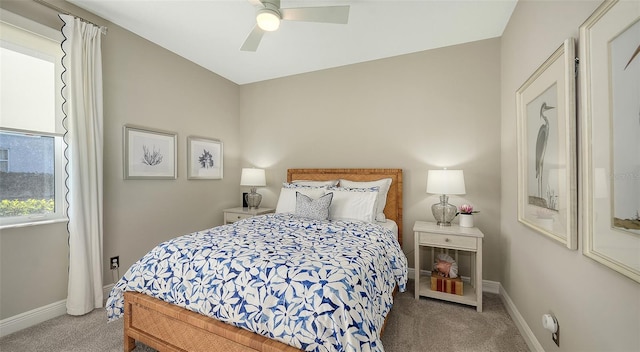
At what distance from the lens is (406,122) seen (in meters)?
3.11

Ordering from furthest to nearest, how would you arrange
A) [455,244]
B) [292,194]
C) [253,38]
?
A: [292,194] < [455,244] < [253,38]

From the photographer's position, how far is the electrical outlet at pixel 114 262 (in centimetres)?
257

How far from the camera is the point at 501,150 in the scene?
2.66 m

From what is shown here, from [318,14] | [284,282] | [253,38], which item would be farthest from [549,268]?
[253,38]

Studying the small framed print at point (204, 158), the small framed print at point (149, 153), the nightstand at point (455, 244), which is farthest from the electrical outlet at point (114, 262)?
the nightstand at point (455, 244)

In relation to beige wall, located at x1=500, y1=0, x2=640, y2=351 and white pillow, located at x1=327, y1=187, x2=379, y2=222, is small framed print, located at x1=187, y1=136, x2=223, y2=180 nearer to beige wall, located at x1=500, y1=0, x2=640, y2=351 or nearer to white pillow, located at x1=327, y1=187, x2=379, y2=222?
white pillow, located at x1=327, y1=187, x2=379, y2=222

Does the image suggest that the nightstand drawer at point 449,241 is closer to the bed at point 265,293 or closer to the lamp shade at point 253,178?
the bed at point 265,293

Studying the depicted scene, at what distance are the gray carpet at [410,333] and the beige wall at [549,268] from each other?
0.24 meters

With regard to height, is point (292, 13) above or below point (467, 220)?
above

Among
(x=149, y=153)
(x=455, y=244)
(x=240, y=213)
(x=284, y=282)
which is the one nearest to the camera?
(x=284, y=282)

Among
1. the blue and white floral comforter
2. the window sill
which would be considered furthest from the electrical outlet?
the blue and white floral comforter

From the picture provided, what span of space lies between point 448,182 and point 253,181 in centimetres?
250

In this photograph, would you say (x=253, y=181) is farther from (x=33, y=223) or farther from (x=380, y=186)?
(x=33, y=223)

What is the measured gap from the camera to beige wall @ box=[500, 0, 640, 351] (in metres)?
1.04
